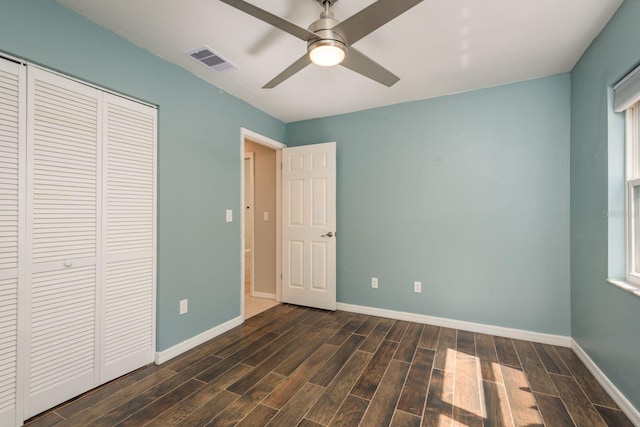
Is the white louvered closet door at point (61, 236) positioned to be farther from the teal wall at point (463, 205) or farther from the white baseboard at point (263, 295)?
the teal wall at point (463, 205)

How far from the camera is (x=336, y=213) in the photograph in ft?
12.1

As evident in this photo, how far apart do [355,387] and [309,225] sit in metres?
2.06

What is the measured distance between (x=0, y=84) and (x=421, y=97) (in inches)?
131

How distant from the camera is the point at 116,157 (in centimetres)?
211

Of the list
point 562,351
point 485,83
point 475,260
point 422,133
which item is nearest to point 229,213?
point 422,133

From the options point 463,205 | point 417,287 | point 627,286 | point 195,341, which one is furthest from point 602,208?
point 195,341

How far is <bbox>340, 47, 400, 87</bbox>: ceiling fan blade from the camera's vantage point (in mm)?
1738

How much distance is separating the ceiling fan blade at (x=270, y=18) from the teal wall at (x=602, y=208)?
1869 millimetres

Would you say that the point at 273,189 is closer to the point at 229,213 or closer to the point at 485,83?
the point at 229,213

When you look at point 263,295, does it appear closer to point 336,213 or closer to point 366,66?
point 336,213

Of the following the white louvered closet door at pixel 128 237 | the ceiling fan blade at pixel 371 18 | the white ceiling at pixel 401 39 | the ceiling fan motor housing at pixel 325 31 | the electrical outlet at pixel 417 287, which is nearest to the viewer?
the ceiling fan blade at pixel 371 18

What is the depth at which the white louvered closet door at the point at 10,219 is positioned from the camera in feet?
5.20

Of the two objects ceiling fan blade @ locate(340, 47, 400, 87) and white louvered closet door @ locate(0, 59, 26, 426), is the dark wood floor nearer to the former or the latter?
white louvered closet door @ locate(0, 59, 26, 426)

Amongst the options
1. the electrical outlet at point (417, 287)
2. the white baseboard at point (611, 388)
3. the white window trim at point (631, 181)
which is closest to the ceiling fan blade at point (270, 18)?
the white window trim at point (631, 181)
